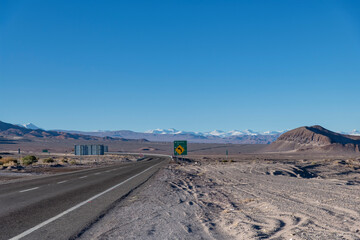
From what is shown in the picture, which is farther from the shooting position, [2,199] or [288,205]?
[2,199]

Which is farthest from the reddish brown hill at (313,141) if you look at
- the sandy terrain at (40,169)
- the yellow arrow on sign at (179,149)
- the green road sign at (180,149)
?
the yellow arrow on sign at (179,149)

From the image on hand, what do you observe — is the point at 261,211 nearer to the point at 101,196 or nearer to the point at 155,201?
the point at 155,201

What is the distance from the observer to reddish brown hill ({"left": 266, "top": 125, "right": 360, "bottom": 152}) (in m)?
104

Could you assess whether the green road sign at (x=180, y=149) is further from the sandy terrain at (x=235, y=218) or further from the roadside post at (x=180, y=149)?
the sandy terrain at (x=235, y=218)

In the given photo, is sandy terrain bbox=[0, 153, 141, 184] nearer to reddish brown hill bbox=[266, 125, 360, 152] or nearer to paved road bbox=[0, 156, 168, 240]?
paved road bbox=[0, 156, 168, 240]

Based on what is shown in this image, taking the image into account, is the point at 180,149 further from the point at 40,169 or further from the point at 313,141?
the point at 313,141

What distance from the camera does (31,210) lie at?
9555 millimetres

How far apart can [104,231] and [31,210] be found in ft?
11.6

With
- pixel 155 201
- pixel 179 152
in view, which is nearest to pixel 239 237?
pixel 155 201

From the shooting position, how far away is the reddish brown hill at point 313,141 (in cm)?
10444

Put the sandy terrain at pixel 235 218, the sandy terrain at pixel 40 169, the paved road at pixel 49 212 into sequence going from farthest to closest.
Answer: the sandy terrain at pixel 40 169 → the paved road at pixel 49 212 → the sandy terrain at pixel 235 218

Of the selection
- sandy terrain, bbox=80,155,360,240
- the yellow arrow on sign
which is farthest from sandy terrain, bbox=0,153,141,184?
sandy terrain, bbox=80,155,360,240

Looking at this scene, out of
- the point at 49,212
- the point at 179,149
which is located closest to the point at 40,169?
the point at 179,149

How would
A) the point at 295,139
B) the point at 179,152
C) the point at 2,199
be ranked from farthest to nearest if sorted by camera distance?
the point at 295,139 < the point at 179,152 < the point at 2,199
